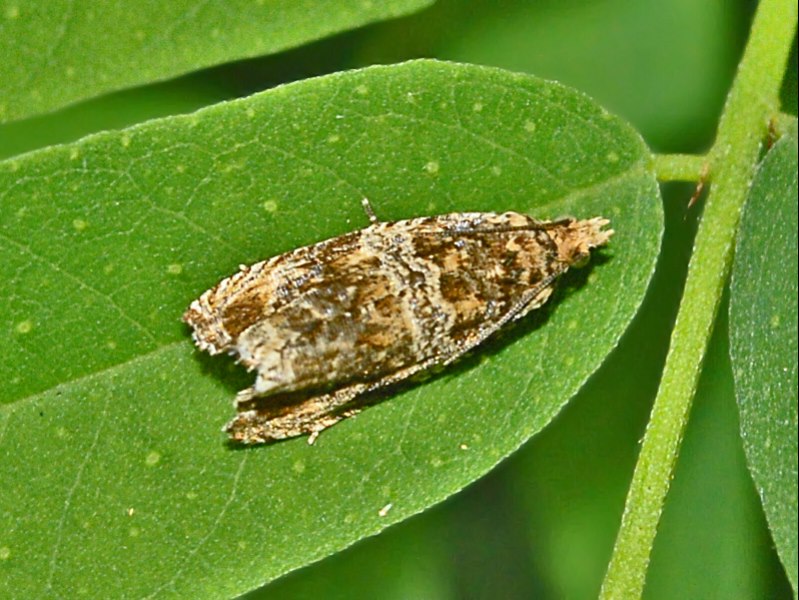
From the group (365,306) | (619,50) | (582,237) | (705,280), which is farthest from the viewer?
(619,50)

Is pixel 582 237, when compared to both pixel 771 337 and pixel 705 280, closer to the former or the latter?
pixel 705 280

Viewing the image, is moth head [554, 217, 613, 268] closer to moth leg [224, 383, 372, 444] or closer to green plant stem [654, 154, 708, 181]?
green plant stem [654, 154, 708, 181]

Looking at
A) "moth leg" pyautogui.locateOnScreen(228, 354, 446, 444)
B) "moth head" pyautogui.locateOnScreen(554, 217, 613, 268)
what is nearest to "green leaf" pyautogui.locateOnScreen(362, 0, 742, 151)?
"moth head" pyautogui.locateOnScreen(554, 217, 613, 268)

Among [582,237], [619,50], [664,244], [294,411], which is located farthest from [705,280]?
[619,50]

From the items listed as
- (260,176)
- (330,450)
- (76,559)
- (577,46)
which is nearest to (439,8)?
(577,46)

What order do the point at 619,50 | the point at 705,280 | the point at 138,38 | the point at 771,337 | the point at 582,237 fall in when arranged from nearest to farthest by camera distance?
the point at 771,337
the point at 705,280
the point at 138,38
the point at 582,237
the point at 619,50
